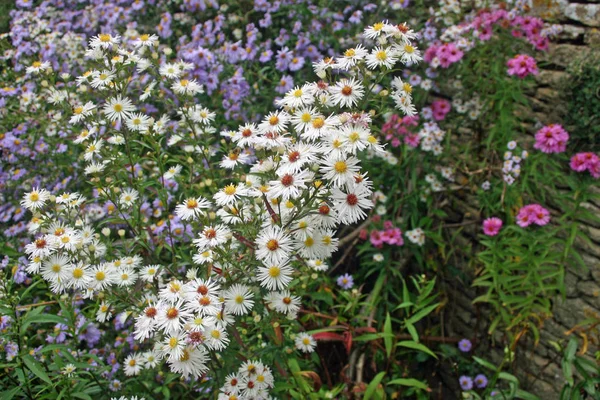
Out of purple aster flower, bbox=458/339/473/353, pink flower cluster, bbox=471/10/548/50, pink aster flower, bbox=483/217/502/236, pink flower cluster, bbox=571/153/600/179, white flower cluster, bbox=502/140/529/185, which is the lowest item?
purple aster flower, bbox=458/339/473/353

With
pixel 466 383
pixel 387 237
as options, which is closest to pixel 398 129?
pixel 387 237

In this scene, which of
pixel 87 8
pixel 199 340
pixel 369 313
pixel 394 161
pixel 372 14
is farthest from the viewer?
pixel 87 8

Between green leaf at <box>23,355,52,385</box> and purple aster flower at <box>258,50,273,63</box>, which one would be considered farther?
purple aster flower at <box>258,50,273,63</box>

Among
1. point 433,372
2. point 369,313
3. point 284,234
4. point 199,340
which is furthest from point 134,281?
point 433,372

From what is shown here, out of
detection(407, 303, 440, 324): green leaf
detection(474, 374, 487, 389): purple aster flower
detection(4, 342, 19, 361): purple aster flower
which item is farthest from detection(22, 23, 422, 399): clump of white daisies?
detection(474, 374, 487, 389): purple aster flower

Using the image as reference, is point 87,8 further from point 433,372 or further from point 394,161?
point 433,372

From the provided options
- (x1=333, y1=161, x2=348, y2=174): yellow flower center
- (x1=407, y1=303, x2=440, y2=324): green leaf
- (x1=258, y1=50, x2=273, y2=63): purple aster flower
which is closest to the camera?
(x1=333, y1=161, x2=348, y2=174): yellow flower center

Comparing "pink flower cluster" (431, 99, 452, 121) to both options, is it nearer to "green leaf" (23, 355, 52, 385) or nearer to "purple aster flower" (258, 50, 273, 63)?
"purple aster flower" (258, 50, 273, 63)

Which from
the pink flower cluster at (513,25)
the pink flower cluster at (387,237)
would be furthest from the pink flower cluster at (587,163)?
the pink flower cluster at (387,237)
